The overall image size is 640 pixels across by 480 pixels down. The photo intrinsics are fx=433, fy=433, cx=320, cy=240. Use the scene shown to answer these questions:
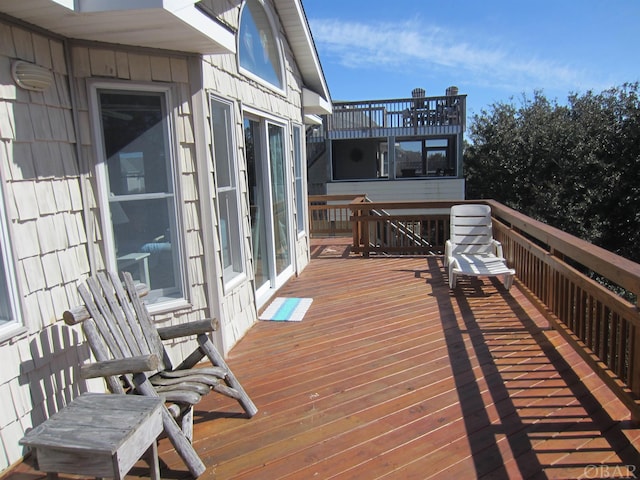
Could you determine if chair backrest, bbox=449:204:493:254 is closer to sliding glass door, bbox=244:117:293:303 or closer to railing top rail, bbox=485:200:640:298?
railing top rail, bbox=485:200:640:298

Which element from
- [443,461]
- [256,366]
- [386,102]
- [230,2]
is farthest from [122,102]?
[386,102]

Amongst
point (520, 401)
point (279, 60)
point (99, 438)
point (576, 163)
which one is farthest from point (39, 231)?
point (576, 163)

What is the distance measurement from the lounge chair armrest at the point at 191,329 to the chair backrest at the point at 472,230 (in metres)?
3.77

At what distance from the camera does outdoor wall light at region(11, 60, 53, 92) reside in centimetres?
212

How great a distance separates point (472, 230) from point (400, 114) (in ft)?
33.2

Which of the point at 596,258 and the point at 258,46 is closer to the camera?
the point at 596,258

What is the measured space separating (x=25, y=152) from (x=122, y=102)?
2.53ft

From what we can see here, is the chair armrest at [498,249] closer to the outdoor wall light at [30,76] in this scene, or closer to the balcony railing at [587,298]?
the balcony railing at [587,298]

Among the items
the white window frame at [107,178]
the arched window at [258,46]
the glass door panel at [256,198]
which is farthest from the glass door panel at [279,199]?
the white window frame at [107,178]

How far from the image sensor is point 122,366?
1978 millimetres

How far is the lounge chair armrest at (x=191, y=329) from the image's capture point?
2.50 m

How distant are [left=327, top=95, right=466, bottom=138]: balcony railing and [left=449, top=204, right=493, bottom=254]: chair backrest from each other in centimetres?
970

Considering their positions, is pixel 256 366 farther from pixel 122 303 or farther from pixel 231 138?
pixel 231 138

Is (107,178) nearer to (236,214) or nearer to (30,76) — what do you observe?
(30,76)
